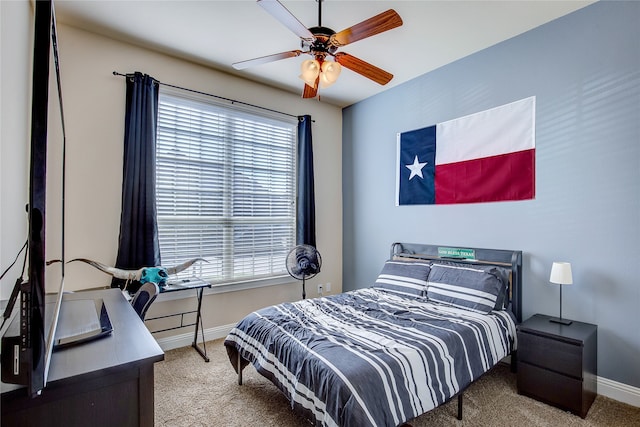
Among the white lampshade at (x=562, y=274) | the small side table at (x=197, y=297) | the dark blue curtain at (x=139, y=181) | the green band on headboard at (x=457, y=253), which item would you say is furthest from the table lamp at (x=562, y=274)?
the dark blue curtain at (x=139, y=181)

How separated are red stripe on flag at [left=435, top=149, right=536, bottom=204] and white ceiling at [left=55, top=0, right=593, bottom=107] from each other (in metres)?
1.05

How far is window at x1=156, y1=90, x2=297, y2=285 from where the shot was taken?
3078mm

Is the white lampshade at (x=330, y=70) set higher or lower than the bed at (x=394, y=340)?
higher

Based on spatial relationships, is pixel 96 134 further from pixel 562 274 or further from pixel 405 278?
pixel 562 274

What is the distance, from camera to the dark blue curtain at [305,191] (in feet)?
12.6

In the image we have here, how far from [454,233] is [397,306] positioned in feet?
3.52

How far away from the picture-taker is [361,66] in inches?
90.3

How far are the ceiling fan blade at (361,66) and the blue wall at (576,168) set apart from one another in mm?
1215

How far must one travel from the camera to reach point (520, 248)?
2738 millimetres

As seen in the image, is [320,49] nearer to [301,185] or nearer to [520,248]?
[301,185]

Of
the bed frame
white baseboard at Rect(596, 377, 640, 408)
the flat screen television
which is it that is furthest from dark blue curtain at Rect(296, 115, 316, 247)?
the flat screen television

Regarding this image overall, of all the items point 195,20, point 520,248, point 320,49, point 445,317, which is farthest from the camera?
point 520,248

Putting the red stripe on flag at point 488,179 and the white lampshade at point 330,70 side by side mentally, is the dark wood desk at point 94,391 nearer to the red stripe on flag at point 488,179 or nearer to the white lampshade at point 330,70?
the white lampshade at point 330,70

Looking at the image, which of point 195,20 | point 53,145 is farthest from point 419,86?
point 53,145
